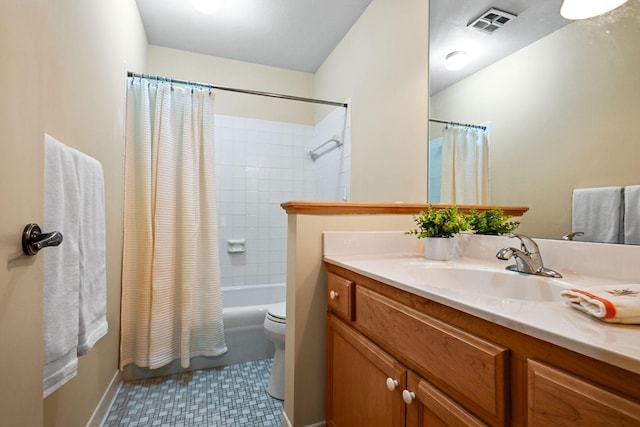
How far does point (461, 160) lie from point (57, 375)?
170cm

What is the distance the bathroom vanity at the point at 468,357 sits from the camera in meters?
0.42

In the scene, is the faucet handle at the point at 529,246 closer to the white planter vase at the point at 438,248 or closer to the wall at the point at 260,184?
the white planter vase at the point at 438,248

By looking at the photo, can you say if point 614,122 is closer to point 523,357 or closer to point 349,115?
point 523,357

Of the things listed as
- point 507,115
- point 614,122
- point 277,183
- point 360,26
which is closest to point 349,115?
point 360,26

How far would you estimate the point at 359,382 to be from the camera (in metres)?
1.01

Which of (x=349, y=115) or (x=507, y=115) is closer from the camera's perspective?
(x=507, y=115)

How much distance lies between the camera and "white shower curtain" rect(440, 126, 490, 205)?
1.32 m

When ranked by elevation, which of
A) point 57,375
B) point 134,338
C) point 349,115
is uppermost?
point 349,115

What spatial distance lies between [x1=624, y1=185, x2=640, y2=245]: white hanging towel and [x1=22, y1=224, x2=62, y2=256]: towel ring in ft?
4.71

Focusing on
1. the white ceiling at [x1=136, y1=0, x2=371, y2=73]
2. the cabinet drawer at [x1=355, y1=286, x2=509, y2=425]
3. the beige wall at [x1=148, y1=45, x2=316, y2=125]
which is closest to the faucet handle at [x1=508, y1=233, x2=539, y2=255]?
the cabinet drawer at [x1=355, y1=286, x2=509, y2=425]

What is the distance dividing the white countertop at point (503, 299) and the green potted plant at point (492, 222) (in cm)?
4

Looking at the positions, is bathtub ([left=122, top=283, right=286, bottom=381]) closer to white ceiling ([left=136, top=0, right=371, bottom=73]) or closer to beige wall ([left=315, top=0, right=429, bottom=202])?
beige wall ([left=315, top=0, right=429, bottom=202])

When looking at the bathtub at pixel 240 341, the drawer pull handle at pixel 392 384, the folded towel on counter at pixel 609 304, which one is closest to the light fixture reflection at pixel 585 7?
the folded towel on counter at pixel 609 304

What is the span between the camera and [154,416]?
1523 mm
